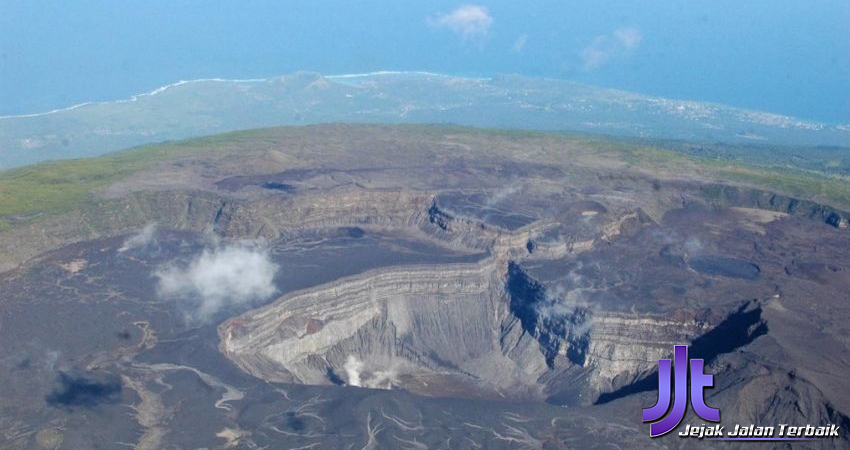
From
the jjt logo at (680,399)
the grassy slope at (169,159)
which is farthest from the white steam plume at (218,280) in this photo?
the jjt logo at (680,399)

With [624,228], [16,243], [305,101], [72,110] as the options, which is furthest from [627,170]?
[72,110]

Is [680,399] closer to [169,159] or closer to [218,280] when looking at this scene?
[218,280]

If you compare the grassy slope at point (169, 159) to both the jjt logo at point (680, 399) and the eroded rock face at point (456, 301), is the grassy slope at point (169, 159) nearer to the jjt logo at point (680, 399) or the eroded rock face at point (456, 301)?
the eroded rock face at point (456, 301)

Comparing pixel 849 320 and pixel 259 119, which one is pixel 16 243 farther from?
pixel 259 119

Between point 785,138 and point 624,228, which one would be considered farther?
point 785,138

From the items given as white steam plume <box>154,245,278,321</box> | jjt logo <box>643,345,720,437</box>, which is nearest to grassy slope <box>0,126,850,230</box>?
white steam plume <box>154,245,278,321</box>

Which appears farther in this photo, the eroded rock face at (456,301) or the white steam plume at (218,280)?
the white steam plume at (218,280)
